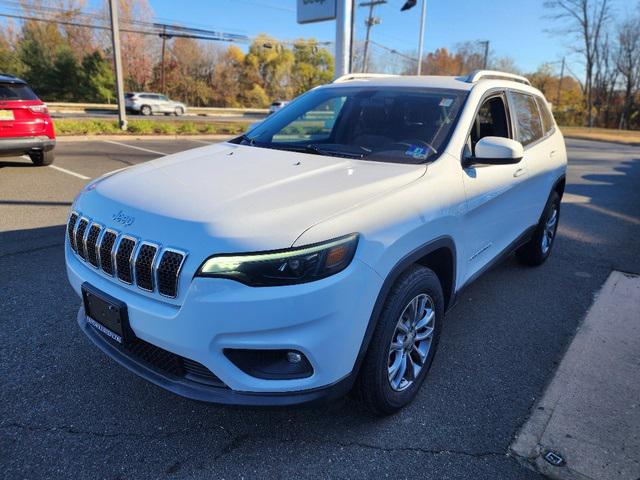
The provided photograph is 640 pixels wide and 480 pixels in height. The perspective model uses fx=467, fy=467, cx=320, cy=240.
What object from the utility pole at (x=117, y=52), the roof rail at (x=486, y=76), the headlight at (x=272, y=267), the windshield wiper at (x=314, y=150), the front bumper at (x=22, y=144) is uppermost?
the utility pole at (x=117, y=52)

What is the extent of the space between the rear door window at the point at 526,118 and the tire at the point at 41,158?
27.2ft

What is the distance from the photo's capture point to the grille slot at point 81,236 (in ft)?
7.76

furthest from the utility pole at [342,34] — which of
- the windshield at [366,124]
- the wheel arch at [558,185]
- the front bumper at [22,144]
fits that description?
the windshield at [366,124]

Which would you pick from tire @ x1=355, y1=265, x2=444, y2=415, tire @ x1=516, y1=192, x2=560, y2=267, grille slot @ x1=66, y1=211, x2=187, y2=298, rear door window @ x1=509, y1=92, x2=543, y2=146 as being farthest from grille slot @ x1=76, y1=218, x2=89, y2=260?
tire @ x1=516, y1=192, x2=560, y2=267

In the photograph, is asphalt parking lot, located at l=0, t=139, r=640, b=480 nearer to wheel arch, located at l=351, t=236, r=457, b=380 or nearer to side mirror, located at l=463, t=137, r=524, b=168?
wheel arch, located at l=351, t=236, r=457, b=380

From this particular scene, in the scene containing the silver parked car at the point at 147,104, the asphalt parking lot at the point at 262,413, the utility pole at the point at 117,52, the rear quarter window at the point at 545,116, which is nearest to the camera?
the asphalt parking lot at the point at 262,413

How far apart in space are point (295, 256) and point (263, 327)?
31 cm

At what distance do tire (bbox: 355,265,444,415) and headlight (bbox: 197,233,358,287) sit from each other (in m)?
0.49

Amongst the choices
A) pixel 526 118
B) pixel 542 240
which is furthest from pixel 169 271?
pixel 542 240

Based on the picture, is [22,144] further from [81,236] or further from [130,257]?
[130,257]

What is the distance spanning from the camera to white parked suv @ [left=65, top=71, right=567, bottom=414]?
73.0 inches

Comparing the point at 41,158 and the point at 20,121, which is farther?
the point at 41,158

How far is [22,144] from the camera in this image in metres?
7.84

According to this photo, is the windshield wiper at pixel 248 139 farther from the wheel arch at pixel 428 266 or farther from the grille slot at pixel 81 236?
the wheel arch at pixel 428 266
